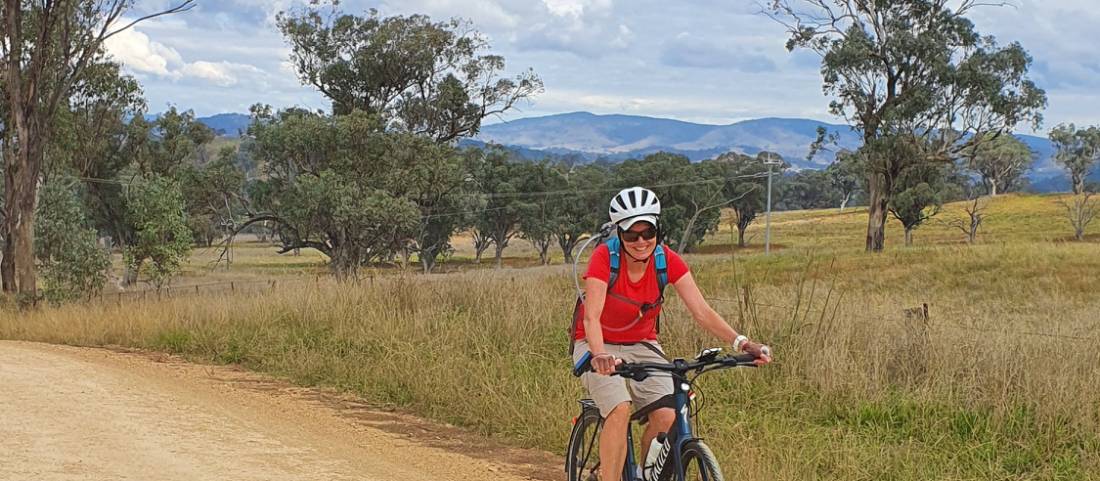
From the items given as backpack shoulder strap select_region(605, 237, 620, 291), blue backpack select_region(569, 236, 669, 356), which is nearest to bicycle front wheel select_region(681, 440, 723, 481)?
blue backpack select_region(569, 236, 669, 356)

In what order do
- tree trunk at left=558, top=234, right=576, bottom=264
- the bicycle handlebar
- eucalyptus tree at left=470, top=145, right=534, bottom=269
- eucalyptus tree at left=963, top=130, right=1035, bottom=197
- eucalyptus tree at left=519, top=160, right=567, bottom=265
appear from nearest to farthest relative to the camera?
1. the bicycle handlebar
2. eucalyptus tree at left=470, top=145, right=534, bottom=269
3. eucalyptus tree at left=519, top=160, right=567, bottom=265
4. tree trunk at left=558, top=234, right=576, bottom=264
5. eucalyptus tree at left=963, top=130, right=1035, bottom=197

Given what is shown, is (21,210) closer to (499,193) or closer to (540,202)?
(499,193)

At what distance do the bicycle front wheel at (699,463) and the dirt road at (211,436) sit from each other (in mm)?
2296

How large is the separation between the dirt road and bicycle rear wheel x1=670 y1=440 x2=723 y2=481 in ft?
7.53

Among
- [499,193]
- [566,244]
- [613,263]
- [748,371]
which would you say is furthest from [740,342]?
[566,244]

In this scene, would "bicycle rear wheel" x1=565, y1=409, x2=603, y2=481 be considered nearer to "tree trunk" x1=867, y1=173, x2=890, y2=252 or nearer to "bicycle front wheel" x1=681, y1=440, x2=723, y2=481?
"bicycle front wheel" x1=681, y1=440, x2=723, y2=481

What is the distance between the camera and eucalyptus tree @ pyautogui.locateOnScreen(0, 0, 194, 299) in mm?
22000

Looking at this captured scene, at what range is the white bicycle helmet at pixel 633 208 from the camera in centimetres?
435

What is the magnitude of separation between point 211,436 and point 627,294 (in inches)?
159

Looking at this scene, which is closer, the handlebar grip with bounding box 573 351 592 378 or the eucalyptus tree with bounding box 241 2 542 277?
the handlebar grip with bounding box 573 351 592 378

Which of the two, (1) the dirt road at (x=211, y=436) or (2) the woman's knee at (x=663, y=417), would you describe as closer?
(2) the woman's knee at (x=663, y=417)

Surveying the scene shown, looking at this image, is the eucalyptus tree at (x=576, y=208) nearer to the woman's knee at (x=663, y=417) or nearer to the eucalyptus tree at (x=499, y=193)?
the eucalyptus tree at (x=499, y=193)

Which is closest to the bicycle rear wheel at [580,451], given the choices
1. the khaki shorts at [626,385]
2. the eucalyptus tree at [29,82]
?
the khaki shorts at [626,385]

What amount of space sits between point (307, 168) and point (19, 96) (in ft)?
47.4
